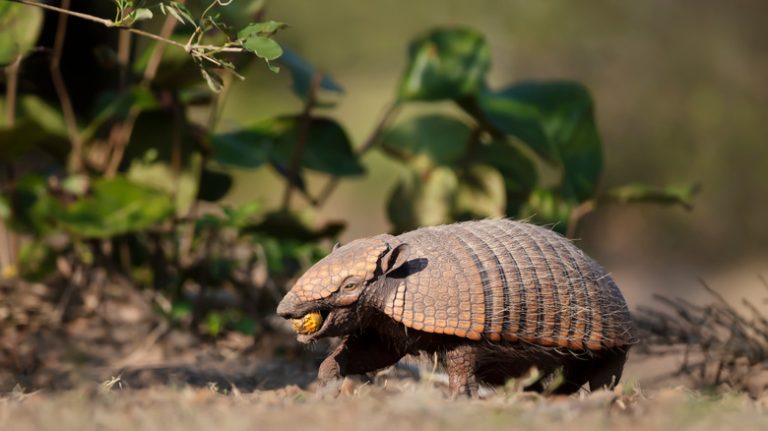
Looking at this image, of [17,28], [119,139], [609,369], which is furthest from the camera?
[119,139]

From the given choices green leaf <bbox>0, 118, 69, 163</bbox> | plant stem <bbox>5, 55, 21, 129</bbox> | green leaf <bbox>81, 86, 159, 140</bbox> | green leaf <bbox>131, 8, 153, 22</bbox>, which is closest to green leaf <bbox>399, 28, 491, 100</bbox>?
green leaf <bbox>81, 86, 159, 140</bbox>

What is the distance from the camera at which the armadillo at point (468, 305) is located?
3.78 metres

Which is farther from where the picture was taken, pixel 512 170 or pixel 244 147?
pixel 512 170

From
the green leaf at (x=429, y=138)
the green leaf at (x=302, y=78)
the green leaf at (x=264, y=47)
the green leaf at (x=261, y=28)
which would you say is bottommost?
the green leaf at (x=429, y=138)

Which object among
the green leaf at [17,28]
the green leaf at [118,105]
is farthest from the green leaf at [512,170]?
the green leaf at [17,28]

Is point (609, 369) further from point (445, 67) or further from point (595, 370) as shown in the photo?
point (445, 67)

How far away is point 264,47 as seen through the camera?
349 cm

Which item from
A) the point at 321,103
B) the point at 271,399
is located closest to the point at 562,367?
the point at 271,399

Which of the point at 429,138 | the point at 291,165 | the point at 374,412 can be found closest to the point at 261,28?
the point at 374,412

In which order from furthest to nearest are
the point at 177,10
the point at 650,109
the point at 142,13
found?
the point at 650,109, the point at 177,10, the point at 142,13

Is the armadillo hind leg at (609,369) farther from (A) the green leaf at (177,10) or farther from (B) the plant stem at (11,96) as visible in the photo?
(B) the plant stem at (11,96)

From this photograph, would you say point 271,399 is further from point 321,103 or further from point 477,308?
point 321,103

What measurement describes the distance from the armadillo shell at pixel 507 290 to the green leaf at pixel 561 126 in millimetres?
2228

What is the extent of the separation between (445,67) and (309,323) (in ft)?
10.6
